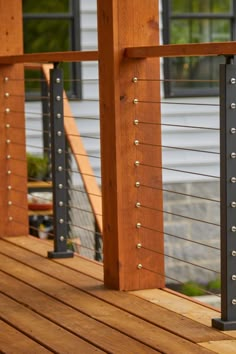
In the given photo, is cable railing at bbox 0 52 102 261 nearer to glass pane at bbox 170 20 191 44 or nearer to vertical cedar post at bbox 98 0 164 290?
vertical cedar post at bbox 98 0 164 290

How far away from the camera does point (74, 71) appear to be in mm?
9602

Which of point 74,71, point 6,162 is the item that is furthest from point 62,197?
point 74,71

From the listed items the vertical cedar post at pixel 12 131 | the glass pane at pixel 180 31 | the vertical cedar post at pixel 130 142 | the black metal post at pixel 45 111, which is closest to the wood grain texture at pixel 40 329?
the vertical cedar post at pixel 130 142

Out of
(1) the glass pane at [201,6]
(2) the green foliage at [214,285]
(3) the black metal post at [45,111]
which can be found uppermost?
(1) the glass pane at [201,6]

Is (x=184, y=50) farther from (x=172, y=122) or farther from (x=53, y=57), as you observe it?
(x=172, y=122)

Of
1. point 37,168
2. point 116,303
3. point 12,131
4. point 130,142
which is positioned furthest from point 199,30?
point 116,303

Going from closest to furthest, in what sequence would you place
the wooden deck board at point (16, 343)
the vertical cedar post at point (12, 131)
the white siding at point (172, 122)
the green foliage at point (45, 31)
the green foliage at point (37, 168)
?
the wooden deck board at point (16, 343), the vertical cedar post at point (12, 131), the green foliage at point (37, 168), the green foliage at point (45, 31), the white siding at point (172, 122)

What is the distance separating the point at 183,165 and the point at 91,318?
571 centimetres

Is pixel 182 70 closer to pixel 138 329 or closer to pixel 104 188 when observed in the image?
pixel 104 188

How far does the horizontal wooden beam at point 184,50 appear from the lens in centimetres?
388

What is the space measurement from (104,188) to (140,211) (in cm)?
20

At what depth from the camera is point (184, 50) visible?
414 centimetres

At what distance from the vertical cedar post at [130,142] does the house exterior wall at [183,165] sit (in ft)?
15.6

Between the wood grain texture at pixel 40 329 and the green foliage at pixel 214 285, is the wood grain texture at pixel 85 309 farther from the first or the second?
the green foliage at pixel 214 285
